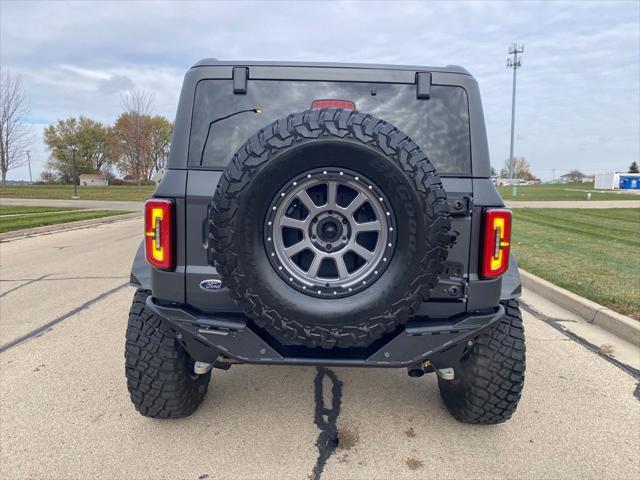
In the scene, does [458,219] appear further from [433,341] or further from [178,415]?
[178,415]

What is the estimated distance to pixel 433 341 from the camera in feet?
7.93

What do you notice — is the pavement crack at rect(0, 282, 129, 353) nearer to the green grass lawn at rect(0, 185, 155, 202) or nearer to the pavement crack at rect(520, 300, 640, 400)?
the pavement crack at rect(520, 300, 640, 400)

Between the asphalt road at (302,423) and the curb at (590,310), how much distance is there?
0.15 metres

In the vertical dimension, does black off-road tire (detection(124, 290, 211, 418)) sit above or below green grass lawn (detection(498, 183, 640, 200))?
below

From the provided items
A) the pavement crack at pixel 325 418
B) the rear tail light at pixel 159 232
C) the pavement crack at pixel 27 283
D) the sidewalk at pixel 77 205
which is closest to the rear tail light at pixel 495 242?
the pavement crack at pixel 325 418

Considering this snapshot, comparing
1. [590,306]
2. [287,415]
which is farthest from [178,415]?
[590,306]

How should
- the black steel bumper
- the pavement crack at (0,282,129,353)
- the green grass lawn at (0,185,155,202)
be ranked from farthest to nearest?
the green grass lawn at (0,185,155,202), the pavement crack at (0,282,129,353), the black steel bumper

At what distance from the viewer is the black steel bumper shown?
240 cm

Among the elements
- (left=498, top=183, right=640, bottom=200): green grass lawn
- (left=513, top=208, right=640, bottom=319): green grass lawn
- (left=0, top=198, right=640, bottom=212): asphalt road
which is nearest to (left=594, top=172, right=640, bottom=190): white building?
(left=498, top=183, right=640, bottom=200): green grass lawn

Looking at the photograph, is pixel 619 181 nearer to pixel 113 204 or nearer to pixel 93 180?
pixel 113 204

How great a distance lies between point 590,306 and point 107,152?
264 ft

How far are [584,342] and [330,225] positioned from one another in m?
3.49

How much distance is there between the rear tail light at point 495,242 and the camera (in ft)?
8.13

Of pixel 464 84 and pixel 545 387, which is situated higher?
pixel 464 84
